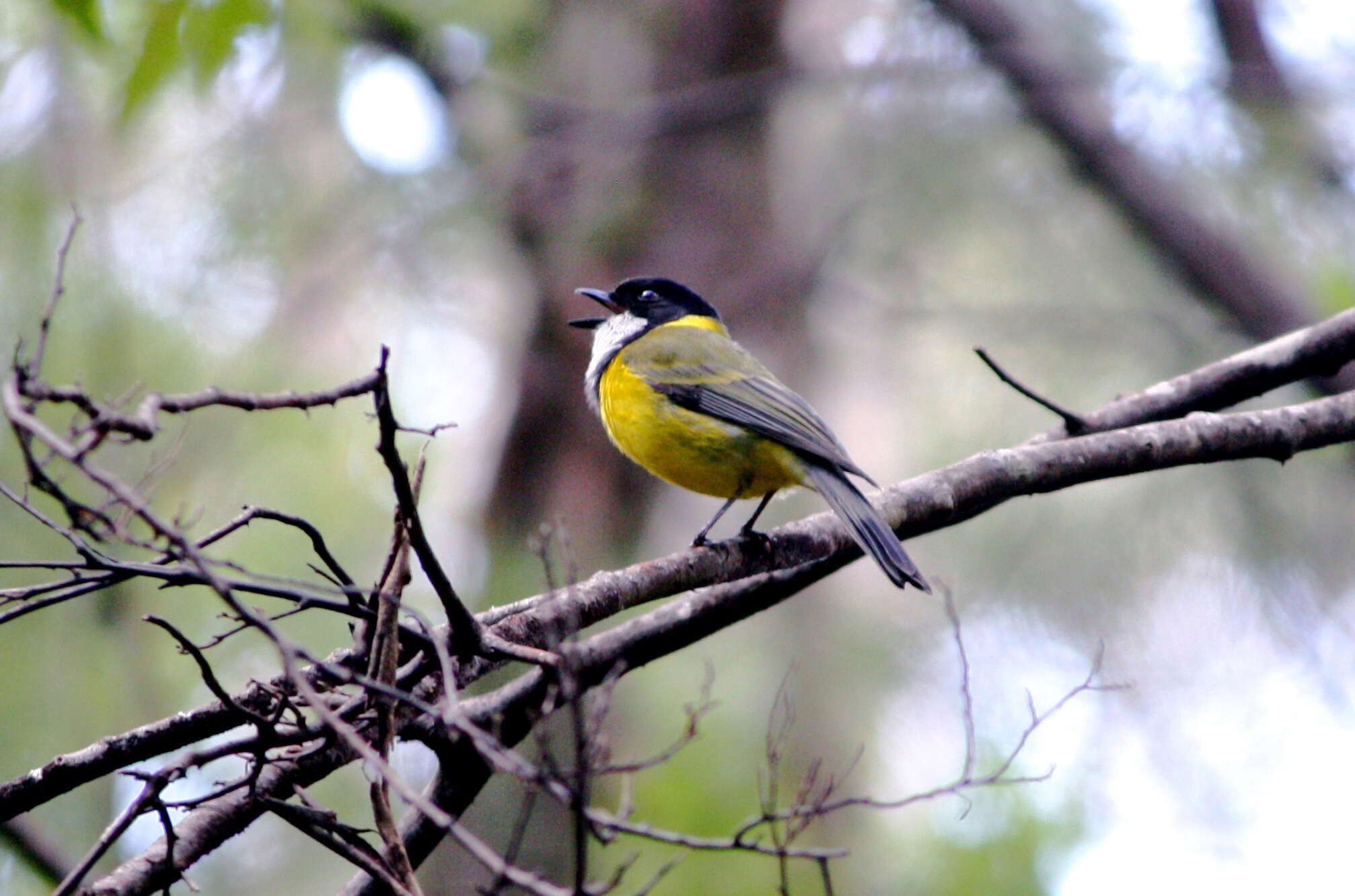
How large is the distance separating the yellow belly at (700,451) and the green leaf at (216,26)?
5.46ft

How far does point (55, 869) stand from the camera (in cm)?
323

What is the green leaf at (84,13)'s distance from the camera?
9.78ft

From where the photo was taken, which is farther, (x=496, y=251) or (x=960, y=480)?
(x=496, y=251)

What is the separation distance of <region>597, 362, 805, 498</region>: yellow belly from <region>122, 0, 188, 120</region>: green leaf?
1.77 metres

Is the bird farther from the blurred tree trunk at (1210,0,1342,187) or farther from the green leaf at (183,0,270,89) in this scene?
the blurred tree trunk at (1210,0,1342,187)

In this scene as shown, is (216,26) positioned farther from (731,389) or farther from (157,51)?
(731,389)

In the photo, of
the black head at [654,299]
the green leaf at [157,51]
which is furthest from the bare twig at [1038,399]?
the green leaf at [157,51]

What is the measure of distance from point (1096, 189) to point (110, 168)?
17.9 feet

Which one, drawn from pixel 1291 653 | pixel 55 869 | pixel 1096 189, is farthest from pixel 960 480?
pixel 1096 189

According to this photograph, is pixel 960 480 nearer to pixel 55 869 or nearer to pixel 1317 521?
pixel 55 869

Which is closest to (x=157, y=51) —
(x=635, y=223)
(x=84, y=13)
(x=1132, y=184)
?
(x=84, y=13)

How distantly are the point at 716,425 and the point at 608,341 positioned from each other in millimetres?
1365

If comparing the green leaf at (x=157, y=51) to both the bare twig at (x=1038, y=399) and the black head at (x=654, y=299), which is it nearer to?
the black head at (x=654, y=299)

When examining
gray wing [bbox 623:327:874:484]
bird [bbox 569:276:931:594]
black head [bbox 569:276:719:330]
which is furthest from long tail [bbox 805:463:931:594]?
black head [bbox 569:276:719:330]
